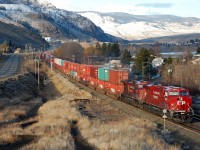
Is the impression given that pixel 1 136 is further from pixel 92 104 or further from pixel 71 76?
pixel 71 76

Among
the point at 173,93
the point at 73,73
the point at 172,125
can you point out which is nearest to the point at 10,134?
the point at 172,125

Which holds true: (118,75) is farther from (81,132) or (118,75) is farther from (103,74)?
(81,132)

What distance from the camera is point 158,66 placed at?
4665 inches

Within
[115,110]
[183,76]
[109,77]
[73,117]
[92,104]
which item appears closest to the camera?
[73,117]

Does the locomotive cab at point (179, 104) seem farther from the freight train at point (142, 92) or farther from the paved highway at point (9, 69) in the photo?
the paved highway at point (9, 69)

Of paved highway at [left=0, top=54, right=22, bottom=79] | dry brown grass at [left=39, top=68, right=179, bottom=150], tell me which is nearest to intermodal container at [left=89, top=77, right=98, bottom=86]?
paved highway at [left=0, top=54, right=22, bottom=79]

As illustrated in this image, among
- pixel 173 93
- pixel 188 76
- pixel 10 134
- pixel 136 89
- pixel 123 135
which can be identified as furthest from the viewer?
pixel 188 76

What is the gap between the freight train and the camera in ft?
125

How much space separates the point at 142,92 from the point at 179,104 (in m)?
8.94

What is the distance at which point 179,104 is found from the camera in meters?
37.8

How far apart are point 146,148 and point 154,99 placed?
61.7 feet

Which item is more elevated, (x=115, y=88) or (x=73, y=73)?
(x=115, y=88)

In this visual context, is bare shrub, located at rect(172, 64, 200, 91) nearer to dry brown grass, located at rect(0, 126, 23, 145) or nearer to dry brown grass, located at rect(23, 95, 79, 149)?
dry brown grass, located at rect(23, 95, 79, 149)

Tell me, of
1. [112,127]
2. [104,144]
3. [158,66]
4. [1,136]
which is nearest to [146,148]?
[104,144]
